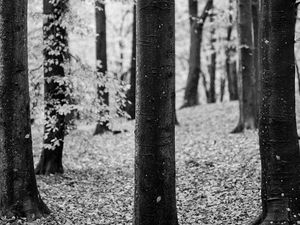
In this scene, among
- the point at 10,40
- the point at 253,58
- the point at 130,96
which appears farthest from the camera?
the point at 130,96

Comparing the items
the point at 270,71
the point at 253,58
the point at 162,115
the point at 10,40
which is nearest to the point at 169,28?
the point at 162,115

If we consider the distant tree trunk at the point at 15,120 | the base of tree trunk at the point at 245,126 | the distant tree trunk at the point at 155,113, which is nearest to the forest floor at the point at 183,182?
the base of tree trunk at the point at 245,126

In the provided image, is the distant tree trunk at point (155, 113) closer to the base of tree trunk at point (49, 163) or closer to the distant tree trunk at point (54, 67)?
the distant tree trunk at point (54, 67)

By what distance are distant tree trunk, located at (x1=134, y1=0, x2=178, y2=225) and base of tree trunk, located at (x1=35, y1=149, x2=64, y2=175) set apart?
6.30 m

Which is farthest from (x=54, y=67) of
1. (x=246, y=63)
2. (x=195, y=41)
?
(x=195, y=41)

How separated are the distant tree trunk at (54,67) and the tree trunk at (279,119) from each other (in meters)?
5.98

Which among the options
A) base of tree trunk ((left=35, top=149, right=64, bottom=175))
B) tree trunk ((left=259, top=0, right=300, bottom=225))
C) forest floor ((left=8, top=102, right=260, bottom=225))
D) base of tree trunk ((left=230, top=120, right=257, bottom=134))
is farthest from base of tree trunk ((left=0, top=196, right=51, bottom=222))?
base of tree trunk ((left=230, top=120, right=257, bottom=134))

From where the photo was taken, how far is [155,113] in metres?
5.47

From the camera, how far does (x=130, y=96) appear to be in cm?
2262

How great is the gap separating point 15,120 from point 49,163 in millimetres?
4806

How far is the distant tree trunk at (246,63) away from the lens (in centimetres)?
1483

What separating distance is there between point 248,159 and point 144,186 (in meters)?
5.69

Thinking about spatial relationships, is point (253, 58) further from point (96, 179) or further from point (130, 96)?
point (130, 96)

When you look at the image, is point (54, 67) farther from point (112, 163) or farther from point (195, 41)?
point (195, 41)
